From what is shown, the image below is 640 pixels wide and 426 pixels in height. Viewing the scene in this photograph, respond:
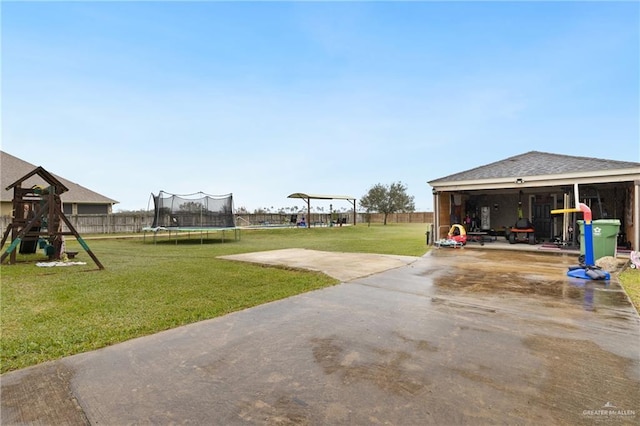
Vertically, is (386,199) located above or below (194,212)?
above

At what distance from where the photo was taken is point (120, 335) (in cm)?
321

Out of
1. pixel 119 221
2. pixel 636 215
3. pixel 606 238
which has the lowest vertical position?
pixel 606 238

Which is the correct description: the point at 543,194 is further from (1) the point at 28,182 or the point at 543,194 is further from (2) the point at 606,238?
(1) the point at 28,182

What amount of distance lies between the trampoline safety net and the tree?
25.8 metres

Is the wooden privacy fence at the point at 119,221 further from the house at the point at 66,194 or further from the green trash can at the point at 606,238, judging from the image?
the green trash can at the point at 606,238

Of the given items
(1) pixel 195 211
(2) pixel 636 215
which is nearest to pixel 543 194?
(2) pixel 636 215

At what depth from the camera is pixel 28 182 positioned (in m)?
20.8

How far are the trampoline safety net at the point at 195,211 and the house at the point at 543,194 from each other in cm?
1099

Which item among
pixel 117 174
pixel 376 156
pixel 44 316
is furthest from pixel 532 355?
pixel 117 174

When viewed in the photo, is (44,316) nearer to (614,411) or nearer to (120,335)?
(120,335)

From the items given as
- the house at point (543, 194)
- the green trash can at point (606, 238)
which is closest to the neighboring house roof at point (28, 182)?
the house at point (543, 194)

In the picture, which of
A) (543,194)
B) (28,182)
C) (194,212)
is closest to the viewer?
(543,194)

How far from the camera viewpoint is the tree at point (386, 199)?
131 feet

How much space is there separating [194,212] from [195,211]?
8cm
